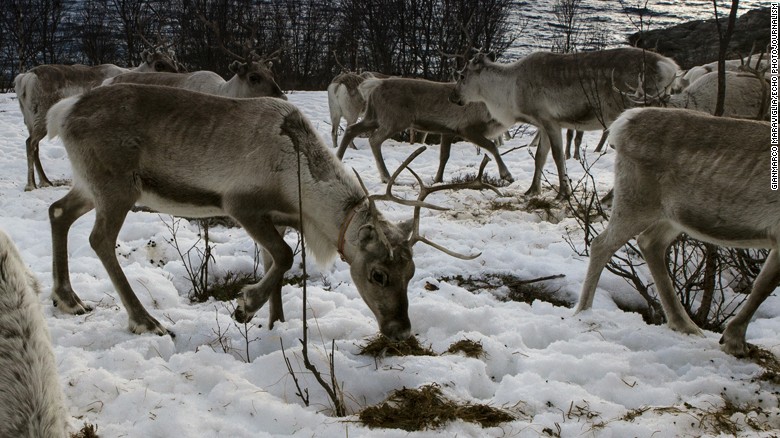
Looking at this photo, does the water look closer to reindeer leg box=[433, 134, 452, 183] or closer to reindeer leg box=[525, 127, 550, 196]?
reindeer leg box=[433, 134, 452, 183]

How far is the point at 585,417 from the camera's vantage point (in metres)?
2.94

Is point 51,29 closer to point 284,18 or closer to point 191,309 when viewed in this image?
point 284,18

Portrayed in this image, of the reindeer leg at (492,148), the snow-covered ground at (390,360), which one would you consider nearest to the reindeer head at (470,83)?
the reindeer leg at (492,148)

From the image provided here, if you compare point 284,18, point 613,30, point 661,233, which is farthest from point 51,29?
point 661,233

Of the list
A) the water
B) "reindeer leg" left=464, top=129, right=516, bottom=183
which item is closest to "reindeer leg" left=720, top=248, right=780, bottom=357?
"reindeer leg" left=464, top=129, right=516, bottom=183

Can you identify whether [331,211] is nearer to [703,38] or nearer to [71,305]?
[71,305]

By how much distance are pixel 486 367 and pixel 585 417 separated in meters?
0.65

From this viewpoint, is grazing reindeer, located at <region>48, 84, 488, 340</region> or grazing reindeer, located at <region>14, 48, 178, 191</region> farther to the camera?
grazing reindeer, located at <region>14, 48, 178, 191</region>

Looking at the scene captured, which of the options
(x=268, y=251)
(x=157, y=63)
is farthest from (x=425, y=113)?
(x=268, y=251)

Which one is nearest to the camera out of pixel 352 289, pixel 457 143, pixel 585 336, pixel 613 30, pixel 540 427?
pixel 540 427

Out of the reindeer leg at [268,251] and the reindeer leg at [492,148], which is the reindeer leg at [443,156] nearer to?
the reindeer leg at [492,148]

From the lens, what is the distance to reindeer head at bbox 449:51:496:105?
9.59 meters

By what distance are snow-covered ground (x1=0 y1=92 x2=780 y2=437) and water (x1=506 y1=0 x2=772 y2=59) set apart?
19604 mm

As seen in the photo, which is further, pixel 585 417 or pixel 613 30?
pixel 613 30
